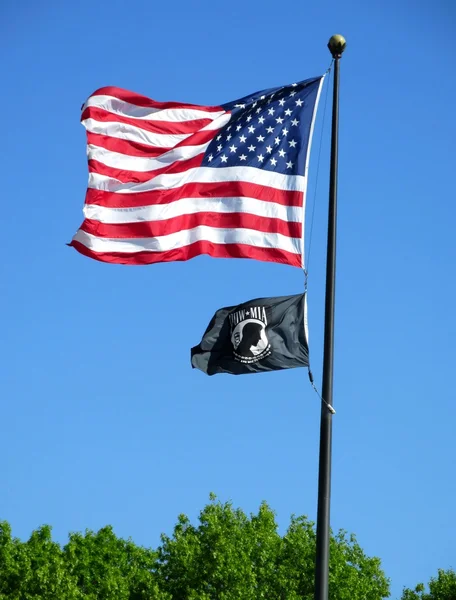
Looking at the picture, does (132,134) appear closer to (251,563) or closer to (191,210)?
(191,210)

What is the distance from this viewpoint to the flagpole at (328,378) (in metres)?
12.5

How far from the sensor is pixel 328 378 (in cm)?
1338

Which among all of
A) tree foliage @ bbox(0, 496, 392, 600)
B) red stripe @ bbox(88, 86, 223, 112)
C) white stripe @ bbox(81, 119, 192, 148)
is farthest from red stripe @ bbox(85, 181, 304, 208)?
tree foliage @ bbox(0, 496, 392, 600)

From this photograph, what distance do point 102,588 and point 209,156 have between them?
139 feet

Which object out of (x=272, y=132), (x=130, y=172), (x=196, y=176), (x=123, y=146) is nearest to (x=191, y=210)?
(x=196, y=176)

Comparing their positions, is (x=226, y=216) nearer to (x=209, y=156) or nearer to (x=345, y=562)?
(x=209, y=156)

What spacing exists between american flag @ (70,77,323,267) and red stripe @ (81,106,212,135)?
0.02m

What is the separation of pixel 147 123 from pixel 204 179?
5.87ft

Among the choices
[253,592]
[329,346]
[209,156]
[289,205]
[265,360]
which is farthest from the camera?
[253,592]

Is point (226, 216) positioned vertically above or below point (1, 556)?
below

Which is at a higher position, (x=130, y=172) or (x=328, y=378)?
(x=130, y=172)

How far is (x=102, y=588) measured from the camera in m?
54.9

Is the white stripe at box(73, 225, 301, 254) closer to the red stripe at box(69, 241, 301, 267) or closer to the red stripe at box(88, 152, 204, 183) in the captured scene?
the red stripe at box(69, 241, 301, 267)

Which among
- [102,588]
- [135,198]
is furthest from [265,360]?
[102,588]
